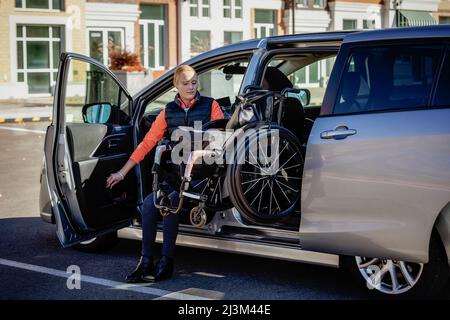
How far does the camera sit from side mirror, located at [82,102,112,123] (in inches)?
249

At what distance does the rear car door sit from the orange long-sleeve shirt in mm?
1137

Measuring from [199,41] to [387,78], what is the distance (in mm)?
32790

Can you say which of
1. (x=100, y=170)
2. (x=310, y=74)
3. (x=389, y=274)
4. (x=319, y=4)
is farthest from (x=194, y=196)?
→ (x=319, y=4)

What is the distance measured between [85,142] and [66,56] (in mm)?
681

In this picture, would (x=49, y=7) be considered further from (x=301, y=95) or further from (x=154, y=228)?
(x=154, y=228)

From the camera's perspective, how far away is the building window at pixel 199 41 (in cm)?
3725

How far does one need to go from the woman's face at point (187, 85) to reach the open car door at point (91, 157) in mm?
655

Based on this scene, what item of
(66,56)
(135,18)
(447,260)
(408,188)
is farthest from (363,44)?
(135,18)

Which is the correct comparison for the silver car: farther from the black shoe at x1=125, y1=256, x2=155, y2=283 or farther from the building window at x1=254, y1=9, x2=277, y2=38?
the building window at x1=254, y1=9, x2=277, y2=38

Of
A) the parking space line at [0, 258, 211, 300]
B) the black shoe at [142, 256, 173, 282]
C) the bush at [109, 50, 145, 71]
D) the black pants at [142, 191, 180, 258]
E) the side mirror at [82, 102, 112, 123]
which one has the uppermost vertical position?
the bush at [109, 50, 145, 71]

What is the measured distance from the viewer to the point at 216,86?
1889 cm

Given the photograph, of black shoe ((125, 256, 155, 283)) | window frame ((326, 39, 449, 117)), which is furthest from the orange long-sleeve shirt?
window frame ((326, 39, 449, 117))

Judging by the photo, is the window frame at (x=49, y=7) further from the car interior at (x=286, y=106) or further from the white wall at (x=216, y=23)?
the car interior at (x=286, y=106)

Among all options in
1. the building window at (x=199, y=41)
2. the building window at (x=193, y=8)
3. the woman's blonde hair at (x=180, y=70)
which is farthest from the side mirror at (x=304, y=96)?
the building window at (x=193, y=8)
